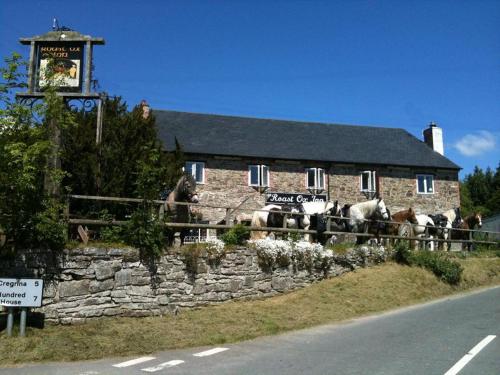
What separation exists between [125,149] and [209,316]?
759 centimetres

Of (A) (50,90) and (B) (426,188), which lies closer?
(A) (50,90)

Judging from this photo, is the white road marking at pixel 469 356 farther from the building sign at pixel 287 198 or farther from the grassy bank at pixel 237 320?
the building sign at pixel 287 198

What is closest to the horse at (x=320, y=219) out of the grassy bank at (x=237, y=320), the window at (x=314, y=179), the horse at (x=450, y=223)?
the grassy bank at (x=237, y=320)

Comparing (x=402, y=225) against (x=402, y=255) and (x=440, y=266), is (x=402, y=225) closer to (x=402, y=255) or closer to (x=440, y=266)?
(x=402, y=255)

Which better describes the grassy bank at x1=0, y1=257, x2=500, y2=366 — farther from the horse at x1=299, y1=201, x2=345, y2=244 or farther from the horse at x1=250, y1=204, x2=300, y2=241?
the horse at x1=250, y1=204, x2=300, y2=241

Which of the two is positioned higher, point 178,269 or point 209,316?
point 178,269

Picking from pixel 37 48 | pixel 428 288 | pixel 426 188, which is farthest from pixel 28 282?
pixel 426 188

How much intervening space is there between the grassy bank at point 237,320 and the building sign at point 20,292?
0.63 meters

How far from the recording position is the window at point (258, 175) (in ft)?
94.9

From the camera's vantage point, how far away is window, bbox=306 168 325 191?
2980 cm

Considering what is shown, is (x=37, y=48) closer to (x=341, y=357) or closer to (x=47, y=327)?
(x=47, y=327)

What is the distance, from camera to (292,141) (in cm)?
3203

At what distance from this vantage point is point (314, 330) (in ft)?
37.6

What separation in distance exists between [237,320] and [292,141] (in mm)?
21218
